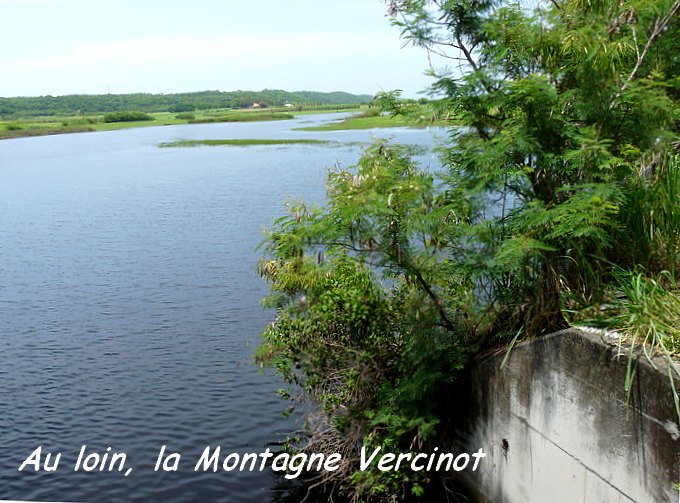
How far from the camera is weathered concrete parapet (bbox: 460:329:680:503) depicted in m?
8.09

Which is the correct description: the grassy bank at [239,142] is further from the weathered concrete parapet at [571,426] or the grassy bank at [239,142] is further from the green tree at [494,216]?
the weathered concrete parapet at [571,426]

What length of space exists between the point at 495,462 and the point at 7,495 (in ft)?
32.9

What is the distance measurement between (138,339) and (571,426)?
16.0 meters

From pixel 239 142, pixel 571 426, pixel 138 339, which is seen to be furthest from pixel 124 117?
pixel 571 426

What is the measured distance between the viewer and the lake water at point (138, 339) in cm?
1555

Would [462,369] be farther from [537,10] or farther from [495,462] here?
[537,10]

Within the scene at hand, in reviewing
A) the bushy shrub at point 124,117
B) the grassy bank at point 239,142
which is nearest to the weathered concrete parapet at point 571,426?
the grassy bank at point 239,142

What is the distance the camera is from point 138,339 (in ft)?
73.5

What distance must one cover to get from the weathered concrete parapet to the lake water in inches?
210

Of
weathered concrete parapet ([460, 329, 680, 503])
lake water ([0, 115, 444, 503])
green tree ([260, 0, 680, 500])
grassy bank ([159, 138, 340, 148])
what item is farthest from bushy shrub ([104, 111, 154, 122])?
weathered concrete parapet ([460, 329, 680, 503])

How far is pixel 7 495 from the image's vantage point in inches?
581

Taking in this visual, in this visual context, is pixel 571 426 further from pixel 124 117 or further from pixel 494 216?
pixel 124 117

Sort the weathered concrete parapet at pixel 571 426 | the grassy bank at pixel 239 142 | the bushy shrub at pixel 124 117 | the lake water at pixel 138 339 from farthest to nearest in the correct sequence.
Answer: the bushy shrub at pixel 124 117
the grassy bank at pixel 239 142
the lake water at pixel 138 339
the weathered concrete parapet at pixel 571 426

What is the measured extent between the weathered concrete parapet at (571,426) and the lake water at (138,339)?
533 cm
